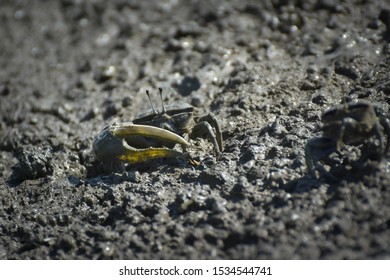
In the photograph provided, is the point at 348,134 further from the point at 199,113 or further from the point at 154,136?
the point at 199,113

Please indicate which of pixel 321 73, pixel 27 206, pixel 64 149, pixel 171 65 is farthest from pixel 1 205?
pixel 321 73

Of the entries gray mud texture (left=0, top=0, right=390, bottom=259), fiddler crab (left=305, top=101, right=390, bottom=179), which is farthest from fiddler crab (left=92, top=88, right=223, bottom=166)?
fiddler crab (left=305, top=101, right=390, bottom=179)

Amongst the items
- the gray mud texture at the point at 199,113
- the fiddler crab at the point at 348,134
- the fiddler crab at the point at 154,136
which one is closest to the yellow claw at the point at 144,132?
the fiddler crab at the point at 154,136

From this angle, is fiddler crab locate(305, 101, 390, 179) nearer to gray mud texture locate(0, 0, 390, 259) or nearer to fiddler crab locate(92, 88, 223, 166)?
gray mud texture locate(0, 0, 390, 259)

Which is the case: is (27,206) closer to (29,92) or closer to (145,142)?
(145,142)

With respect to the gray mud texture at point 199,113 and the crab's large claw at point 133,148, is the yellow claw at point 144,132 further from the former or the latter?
the gray mud texture at point 199,113

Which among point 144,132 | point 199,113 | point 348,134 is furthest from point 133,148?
point 348,134

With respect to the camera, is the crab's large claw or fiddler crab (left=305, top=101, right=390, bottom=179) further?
the crab's large claw

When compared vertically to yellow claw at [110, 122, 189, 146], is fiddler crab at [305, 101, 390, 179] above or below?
below
